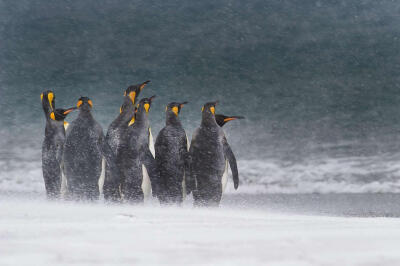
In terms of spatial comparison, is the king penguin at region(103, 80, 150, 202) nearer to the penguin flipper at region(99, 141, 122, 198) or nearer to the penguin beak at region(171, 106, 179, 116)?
the penguin flipper at region(99, 141, 122, 198)

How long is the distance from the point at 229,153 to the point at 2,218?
4.81 m

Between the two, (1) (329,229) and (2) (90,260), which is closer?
(2) (90,260)

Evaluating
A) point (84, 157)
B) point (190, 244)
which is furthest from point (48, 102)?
point (190, 244)

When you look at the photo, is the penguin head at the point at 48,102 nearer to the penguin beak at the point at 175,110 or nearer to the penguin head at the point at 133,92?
the penguin head at the point at 133,92

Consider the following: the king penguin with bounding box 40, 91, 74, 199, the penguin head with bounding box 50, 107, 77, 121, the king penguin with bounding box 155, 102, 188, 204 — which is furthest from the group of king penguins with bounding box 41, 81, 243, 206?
the penguin head with bounding box 50, 107, 77, 121

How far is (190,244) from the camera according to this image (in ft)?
6.73

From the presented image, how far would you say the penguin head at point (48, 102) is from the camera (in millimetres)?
8000

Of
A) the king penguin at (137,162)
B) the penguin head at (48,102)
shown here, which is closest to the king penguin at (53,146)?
the penguin head at (48,102)

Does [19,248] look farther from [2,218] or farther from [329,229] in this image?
[329,229]

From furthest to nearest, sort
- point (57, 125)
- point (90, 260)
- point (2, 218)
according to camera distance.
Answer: point (57, 125) < point (2, 218) < point (90, 260)

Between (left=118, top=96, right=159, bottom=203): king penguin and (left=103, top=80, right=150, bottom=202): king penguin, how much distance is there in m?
0.09

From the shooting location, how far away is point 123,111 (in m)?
7.51

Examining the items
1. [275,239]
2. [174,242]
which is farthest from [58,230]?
[275,239]

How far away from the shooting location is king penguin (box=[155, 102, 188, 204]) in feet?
23.9
